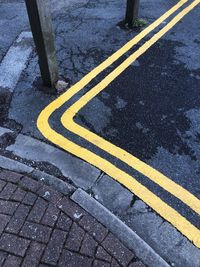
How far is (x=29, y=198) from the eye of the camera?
3.26 meters

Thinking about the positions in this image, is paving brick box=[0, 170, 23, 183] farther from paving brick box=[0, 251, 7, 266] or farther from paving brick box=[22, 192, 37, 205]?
paving brick box=[0, 251, 7, 266]

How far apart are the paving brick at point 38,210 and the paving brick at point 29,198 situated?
1.7 inches

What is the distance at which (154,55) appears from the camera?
17.7ft

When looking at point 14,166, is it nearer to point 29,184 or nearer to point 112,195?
point 29,184

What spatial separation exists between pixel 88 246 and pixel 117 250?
26 centimetres

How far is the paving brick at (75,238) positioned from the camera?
2.90 meters

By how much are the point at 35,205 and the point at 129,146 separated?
1.33 metres

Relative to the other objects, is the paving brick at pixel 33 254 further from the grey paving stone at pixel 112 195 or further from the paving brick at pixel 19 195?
the grey paving stone at pixel 112 195

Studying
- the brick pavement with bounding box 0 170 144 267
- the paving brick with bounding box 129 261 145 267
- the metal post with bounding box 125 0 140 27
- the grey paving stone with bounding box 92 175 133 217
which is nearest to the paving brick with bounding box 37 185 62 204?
the brick pavement with bounding box 0 170 144 267

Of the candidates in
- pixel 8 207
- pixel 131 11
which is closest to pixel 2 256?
pixel 8 207

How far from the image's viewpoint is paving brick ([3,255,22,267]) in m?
2.78

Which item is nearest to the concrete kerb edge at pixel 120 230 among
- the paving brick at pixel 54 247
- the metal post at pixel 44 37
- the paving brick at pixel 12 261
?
the paving brick at pixel 54 247

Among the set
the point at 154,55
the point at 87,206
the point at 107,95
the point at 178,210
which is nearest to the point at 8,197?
the point at 87,206

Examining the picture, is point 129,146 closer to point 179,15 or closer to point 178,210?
point 178,210
